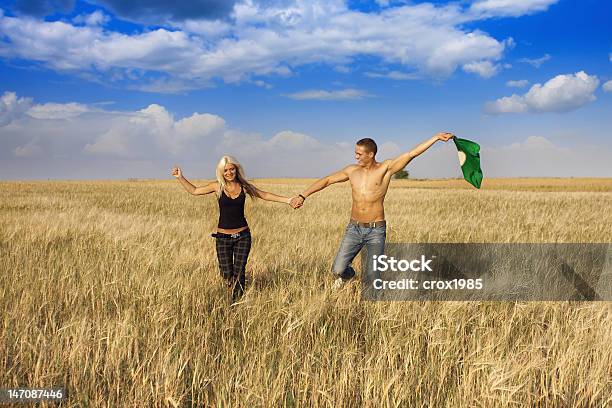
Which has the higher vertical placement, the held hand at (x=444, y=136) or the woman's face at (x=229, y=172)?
the held hand at (x=444, y=136)

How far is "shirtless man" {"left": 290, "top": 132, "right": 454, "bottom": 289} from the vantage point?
18.2 ft

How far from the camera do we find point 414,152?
548 centimetres

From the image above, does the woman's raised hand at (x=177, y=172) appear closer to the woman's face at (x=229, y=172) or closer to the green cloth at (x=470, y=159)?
the woman's face at (x=229, y=172)

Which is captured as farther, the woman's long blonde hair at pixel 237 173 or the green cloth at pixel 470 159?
the green cloth at pixel 470 159


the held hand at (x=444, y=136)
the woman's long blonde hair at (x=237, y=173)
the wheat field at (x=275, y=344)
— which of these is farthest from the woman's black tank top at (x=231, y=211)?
the held hand at (x=444, y=136)

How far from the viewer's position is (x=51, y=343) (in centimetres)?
393

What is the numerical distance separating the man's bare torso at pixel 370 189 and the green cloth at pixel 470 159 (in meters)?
1.12

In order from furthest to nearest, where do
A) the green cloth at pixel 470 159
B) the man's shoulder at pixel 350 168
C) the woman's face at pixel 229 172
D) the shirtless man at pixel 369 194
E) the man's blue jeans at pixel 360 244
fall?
the green cloth at pixel 470 159 < the man's shoulder at pixel 350 168 < the man's blue jeans at pixel 360 244 < the shirtless man at pixel 369 194 < the woman's face at pixel 229 172

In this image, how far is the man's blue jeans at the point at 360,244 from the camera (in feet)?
18.5

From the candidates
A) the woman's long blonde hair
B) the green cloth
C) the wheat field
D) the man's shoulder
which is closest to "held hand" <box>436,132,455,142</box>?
the green cloth

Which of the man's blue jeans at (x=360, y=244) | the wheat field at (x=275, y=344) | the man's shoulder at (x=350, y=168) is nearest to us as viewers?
the wheat field at (x=275, y=344)

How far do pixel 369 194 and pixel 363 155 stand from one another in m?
0.48

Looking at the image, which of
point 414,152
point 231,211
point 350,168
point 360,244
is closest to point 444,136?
point 414,152

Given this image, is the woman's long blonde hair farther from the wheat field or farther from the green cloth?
the green cloth
